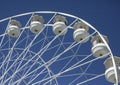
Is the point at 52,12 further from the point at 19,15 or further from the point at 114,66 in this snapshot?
the point at 114,66

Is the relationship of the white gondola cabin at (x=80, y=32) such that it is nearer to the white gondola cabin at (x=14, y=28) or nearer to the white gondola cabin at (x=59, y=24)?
the white gondola cabin at (x=59, y=24)

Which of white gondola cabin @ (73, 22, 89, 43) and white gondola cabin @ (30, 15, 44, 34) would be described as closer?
white gondola cabin @ (73, 22, 89, 43)

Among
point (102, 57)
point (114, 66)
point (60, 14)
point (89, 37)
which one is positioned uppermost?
point (60, 14)

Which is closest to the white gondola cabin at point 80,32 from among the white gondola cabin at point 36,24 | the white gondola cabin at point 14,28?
the white gondola cabin at point 36,24

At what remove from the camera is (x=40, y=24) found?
57.6 ft

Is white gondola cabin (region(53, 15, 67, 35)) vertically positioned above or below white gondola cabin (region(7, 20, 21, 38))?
below

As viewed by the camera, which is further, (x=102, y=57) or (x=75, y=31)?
(x=75, y=31)

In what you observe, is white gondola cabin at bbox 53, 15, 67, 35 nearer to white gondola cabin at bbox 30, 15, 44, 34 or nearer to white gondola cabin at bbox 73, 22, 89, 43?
white gondola cabin at bbox 30, 15, 44, 34

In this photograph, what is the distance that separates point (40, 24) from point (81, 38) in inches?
100

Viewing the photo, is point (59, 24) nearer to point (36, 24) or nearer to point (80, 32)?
point (36, 24)

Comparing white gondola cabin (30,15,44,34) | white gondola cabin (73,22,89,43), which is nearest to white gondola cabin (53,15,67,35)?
white gondola cabin (30,15,44,34)

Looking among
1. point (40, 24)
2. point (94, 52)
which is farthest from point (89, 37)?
point (40, 24)

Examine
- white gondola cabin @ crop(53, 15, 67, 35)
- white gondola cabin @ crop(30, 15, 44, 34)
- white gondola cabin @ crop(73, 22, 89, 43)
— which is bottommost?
white gondola cabin @ crop(73, 22, 89, 43)

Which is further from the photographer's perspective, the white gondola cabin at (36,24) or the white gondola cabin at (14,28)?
the white gondola cabin at (14,28)
